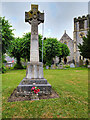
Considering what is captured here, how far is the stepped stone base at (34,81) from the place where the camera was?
421 centimetres

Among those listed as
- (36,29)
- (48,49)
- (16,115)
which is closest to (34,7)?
(36,29)

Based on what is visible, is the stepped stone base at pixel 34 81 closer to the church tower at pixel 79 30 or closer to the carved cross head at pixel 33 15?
the carved cross head at pixel 33 15

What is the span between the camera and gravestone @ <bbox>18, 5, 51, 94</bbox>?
4.31 meters

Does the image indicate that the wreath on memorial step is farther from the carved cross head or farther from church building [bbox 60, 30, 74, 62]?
church building [bbox 60, 30, 74, 62]

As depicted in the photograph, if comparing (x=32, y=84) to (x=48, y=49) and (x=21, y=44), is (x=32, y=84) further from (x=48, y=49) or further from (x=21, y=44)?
(x=48, y=49)

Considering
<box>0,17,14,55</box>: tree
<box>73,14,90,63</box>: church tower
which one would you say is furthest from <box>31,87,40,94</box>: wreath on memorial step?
<box>73,14,90,63</box>: church tower

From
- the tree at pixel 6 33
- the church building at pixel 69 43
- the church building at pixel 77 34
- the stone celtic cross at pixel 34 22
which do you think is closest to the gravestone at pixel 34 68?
the stone celtic cross at pixel 34 22

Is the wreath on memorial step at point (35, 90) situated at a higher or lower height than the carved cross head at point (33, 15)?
lower

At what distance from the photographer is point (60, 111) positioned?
2.91 m

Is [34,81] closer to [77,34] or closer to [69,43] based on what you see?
[69,43]

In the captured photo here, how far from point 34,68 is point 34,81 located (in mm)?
730

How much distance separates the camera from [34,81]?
4668mm

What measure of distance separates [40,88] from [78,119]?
219 centimetres

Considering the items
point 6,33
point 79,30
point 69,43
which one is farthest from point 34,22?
point 79,30
